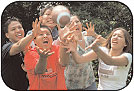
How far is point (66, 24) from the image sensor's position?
128 centimetres

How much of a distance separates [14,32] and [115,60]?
2.12ft

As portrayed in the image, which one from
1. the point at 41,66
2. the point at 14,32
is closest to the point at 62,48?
the point at 41,66

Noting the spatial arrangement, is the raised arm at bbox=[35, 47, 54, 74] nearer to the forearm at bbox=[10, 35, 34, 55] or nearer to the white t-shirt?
the forearm at bbox=[10, 35, 34, 55]

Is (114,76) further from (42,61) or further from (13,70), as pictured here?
(13,70)

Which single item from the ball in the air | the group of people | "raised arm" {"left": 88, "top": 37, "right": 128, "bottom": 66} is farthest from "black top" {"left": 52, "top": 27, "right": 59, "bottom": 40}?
"raised arm" {"left": 88, "top": 37, "right": 128, "bottom": 66}

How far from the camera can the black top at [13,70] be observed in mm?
1285

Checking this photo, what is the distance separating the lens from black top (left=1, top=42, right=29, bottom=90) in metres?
1.29

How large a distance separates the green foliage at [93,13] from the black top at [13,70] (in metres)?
0.23

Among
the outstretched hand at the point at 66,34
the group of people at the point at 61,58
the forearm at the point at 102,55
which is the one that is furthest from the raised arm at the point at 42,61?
the forearm at the point at 102,55

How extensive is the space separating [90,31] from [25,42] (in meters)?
0.42

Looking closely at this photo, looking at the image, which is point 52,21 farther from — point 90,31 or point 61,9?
point 90,31

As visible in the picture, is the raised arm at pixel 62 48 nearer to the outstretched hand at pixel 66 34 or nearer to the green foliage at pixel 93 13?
the outstretched hand at pixel 66 34

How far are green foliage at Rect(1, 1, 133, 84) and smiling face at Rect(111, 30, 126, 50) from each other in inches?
10.7

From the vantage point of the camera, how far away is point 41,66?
1131 millimetres
